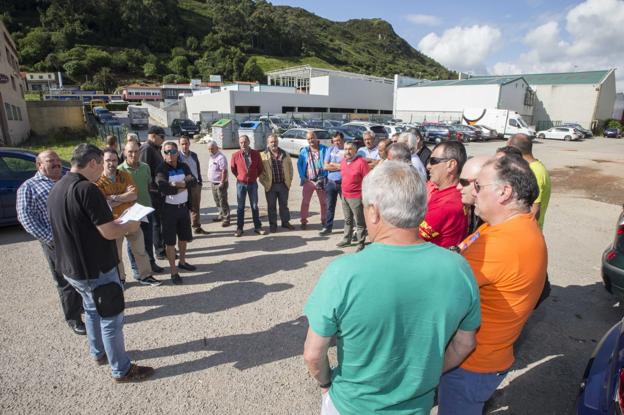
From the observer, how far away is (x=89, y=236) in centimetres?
249

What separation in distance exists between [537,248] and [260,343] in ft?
8.56

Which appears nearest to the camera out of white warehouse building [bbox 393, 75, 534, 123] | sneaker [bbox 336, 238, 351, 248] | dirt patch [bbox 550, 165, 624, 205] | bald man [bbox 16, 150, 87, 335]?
bald man [bbox 16, 150, 87, 335]

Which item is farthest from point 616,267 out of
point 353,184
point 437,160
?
point 353,184

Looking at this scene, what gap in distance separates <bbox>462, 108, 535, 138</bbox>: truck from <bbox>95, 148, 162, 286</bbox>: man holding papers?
32768 mm

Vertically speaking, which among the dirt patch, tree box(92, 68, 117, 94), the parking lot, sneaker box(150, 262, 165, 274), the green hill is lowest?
the dirt patch

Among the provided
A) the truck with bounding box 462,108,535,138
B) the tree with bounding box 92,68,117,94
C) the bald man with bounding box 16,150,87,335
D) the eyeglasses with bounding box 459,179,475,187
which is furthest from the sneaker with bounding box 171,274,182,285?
the tree with bounding box 92,68,117,94

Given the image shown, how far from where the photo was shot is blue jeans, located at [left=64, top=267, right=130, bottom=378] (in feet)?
8.52

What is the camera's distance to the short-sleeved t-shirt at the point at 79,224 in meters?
2.38

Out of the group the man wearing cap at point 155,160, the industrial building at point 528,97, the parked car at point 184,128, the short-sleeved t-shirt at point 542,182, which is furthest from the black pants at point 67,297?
the industrial building at point 528,97

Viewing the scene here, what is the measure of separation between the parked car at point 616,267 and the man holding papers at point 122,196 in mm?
5227

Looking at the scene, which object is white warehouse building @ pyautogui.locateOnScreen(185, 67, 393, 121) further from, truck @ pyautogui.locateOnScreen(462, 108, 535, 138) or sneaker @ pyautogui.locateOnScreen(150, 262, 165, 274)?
sneaker @ pyautogui.locateOnScreen(150, 262, 165, 274)

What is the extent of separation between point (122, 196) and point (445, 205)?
11.7 feet

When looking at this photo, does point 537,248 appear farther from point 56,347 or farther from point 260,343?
point 56,347

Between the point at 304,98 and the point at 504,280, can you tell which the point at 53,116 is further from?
the point at 504,280
